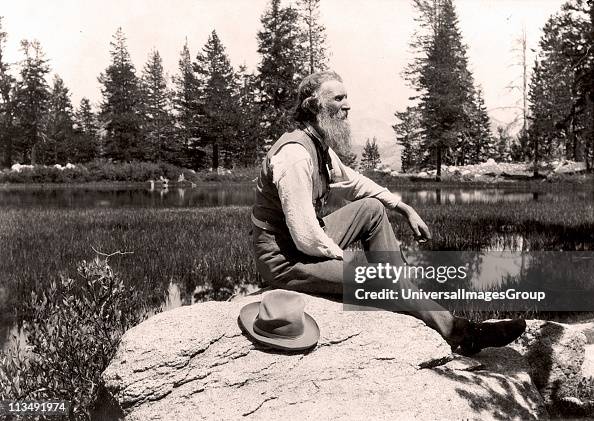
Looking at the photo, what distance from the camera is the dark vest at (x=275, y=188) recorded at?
3.49m

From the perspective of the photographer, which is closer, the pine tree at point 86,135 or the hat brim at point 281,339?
the hat brim at point 281,339

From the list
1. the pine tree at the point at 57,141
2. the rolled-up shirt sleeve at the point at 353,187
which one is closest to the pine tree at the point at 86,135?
the pine tree at the point at 57,141

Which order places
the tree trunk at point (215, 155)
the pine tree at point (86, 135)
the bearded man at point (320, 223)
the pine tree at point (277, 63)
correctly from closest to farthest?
the bearded man at point (320, 223)
the pine tree at point (277, 63)
the tree trunk at point (215, 155)
the pine tree at point (86, 135)

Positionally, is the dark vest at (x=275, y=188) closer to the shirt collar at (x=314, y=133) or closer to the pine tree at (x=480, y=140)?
the shirt collar at (x=314, y=133)

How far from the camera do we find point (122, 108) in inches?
1998

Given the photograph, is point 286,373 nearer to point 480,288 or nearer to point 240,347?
point 240,347

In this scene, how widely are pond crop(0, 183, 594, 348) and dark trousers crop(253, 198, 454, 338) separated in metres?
2.85

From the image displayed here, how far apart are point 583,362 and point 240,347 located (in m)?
2.84

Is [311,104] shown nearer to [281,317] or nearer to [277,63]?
[281,317]

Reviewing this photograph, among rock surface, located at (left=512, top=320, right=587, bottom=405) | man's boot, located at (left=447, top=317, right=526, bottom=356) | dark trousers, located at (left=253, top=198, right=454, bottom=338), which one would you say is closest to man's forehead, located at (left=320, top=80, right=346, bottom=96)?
dark trousers, located at (left=253, top=198, right=454, bottom=338)

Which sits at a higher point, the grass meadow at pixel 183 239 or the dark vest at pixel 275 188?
the dark vest at pixel 275 188

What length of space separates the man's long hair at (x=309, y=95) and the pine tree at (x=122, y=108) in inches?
1809

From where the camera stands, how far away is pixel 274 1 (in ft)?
124

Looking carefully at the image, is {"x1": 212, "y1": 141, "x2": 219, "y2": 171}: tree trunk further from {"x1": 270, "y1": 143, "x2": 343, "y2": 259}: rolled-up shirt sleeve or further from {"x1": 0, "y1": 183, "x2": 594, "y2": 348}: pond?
{"x1": 270, "y1": 143, "x2": 343, "y2": 259}: rolled-up shirt sleeve
